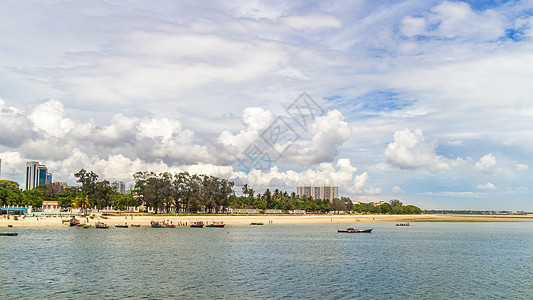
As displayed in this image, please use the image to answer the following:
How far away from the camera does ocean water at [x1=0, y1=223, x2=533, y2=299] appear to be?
44219 millimetres

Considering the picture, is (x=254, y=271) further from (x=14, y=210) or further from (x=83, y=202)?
Result: (x=14, y=210)

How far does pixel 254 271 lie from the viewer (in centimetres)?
5684

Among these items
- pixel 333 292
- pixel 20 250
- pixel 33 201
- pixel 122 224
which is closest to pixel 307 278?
pixel 333 292

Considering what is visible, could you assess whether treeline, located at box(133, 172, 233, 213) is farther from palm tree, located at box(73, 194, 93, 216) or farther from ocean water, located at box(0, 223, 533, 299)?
ocean water, located at box(0, 223, 533, 299)

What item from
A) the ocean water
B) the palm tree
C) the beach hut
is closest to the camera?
the ocean water

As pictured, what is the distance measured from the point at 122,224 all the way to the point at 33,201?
84172 mm

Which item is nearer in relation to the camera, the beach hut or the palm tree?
the palm tree

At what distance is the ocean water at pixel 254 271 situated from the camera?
4422 cm

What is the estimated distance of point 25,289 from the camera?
43594 mm

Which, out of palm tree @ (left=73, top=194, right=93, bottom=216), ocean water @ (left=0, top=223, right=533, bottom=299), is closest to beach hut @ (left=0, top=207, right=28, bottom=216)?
palm tree @ (left=73, top=194, right=93, bottom=216)

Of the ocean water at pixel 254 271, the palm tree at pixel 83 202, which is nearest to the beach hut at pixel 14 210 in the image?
the palm tree at pixel 83 202

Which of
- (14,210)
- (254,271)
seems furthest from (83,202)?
(254,271)

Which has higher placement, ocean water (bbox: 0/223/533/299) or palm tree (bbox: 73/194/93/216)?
palm tree (bbox: 73/194/93/216)

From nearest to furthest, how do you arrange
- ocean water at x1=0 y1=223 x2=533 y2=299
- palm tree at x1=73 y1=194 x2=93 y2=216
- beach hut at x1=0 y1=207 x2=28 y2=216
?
1. ocean water at x1=0 y1=223 x2=533 y2=299
2. palm tree at x1=73 y1=194 x2=93 y2=216
3. beach hut at x1=0 y1=207 x2=28 y2=216
